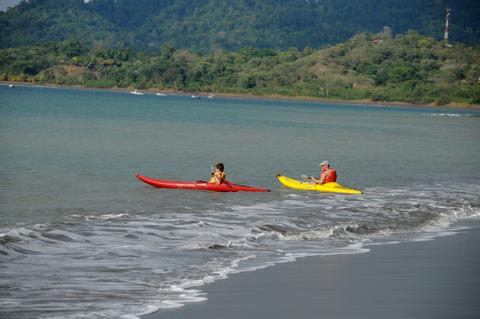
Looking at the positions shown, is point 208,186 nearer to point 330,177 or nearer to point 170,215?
point 330,177

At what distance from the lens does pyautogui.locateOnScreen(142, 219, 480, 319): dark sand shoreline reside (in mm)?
11945

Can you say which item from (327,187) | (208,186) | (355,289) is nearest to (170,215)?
(208,186)

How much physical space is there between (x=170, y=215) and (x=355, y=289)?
9260mm

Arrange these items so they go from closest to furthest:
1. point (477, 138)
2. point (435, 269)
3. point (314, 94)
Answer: point (435, 269) < point (477, 138) < point (314, 94)

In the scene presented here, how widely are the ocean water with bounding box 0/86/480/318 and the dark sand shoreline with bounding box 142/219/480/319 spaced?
1.82 ft

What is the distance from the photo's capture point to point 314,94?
197250mm

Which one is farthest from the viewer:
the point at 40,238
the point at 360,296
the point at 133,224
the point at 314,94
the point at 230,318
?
the point at 314,94

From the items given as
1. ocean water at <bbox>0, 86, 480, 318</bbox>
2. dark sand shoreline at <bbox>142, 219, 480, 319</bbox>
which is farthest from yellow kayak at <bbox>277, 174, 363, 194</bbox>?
dark sand shoreline at <bbox>142, 219, 480, 319</bbox>

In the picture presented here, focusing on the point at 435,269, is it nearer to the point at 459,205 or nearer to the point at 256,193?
the point at 459,205

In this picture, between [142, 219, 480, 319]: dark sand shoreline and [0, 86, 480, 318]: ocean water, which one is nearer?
[142, 219, 480, 319]: dark sand shoreline


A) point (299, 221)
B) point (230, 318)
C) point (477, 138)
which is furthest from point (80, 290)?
point (477, 138)

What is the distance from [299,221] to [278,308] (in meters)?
9.13

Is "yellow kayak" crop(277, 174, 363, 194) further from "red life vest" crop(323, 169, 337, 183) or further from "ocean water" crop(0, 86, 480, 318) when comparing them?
"ocean water" crop(0, 86, 480, 318)

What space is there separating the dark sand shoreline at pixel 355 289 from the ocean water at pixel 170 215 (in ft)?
1.82
